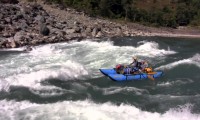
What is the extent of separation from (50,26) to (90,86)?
1923 cm

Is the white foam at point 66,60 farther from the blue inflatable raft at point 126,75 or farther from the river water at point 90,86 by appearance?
the blue inflatable raft at point 126,75

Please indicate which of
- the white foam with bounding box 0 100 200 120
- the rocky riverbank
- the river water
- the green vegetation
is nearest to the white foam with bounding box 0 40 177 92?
the river water

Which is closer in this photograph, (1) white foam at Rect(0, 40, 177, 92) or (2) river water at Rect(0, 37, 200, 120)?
(2) river water at Rect(0, 37, 200, 120)

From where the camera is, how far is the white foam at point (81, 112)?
19.7 m

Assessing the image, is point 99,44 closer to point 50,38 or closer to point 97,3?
point 50,38

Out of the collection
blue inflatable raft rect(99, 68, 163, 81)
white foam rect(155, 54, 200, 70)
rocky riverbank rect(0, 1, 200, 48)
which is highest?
rocky riverbank rect(0, 1, 200, 48)

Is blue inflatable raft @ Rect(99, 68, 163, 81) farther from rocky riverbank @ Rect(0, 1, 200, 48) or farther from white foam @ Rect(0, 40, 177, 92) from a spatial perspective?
rocky riverbank @ Rect(0, 1, 200, 48)

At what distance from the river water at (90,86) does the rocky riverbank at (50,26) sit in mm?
2263

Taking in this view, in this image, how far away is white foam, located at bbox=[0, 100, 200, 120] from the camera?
19.7m

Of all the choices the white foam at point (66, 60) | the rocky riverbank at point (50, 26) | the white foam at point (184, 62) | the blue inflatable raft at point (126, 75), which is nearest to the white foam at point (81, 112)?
the white foam at point (66, 60)

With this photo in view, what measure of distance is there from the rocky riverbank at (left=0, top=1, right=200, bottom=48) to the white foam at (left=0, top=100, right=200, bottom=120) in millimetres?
16437

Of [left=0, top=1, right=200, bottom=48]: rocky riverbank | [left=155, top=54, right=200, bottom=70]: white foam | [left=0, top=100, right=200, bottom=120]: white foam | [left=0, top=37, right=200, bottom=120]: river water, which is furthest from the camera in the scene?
[left=0, top=1, right=200, bottom=48]: rocky riverbank

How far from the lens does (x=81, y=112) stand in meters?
20.2

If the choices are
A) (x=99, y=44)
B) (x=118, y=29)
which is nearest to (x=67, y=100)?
(x=99, y=44)
